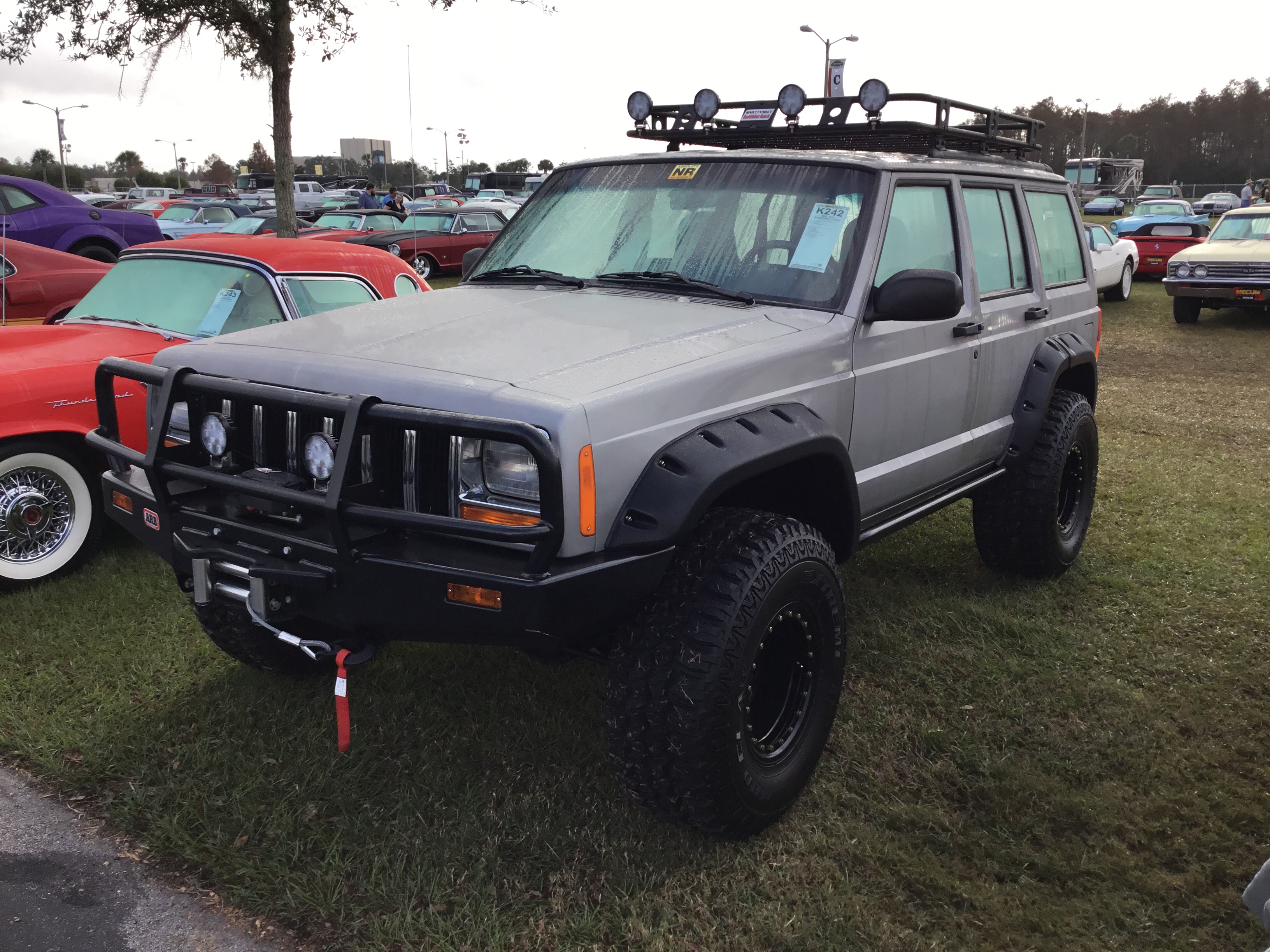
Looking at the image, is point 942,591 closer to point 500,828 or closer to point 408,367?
point 500,828

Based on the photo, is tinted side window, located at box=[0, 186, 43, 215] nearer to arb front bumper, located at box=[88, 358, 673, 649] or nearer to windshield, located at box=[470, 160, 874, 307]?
windshield, located at box=[470, 160, 874, 307]

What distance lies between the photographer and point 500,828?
315 cm

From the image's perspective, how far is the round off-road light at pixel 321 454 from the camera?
2.77m

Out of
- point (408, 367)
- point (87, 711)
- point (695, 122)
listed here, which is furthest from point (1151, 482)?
point (87, 711)

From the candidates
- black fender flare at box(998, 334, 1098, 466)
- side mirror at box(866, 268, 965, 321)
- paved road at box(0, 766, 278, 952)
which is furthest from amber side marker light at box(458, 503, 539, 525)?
black fender flare at box(998, 334, 1098, 466)

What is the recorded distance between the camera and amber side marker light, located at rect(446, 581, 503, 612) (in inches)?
99.0

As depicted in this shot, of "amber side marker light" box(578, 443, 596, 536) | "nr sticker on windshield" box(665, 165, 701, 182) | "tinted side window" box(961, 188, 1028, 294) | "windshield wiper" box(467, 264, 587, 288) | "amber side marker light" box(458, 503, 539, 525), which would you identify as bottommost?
"amber side marker light" box(458, 503, 539, 525)

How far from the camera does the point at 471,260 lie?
460 centimetres

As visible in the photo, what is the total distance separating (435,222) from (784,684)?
1953 centimetres

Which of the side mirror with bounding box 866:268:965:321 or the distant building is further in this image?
the distant building

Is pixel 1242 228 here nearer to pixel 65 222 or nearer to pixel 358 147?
pixel 65 222

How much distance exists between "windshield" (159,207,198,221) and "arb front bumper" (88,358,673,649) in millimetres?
23346

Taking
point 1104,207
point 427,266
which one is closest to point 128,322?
point 427,266

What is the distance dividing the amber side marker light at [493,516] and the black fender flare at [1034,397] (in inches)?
113
